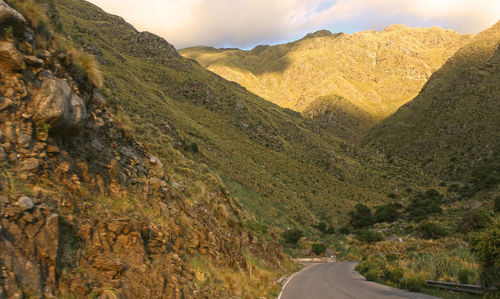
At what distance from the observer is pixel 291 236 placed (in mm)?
38281

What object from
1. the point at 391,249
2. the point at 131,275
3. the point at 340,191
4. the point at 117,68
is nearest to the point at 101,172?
the point at 131,275

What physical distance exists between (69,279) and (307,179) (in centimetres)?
6150

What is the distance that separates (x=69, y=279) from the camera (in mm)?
5801

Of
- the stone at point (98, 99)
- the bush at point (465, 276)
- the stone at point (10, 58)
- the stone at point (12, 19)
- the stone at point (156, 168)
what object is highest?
the stone at point (12, 19)

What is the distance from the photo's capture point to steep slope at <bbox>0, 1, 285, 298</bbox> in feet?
18.2

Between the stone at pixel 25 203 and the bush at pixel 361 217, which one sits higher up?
the stone at pixel 25 203

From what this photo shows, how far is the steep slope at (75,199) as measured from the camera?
18.2ft

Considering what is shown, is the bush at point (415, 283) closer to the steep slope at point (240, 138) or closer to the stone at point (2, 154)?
the stone at point (2, 154)

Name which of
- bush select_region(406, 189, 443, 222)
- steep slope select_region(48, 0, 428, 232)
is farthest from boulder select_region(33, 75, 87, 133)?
bush select_region(406, 189, 443, 222)

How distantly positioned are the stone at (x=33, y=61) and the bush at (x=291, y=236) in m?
34.1

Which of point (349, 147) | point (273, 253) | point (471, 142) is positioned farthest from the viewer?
point (349, 147)

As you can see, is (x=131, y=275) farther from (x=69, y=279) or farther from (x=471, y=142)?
(x=471, y=142)

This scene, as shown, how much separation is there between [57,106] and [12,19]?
8.11ft

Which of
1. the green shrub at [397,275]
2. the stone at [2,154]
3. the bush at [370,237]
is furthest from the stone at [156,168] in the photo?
the bush at [370,237]
